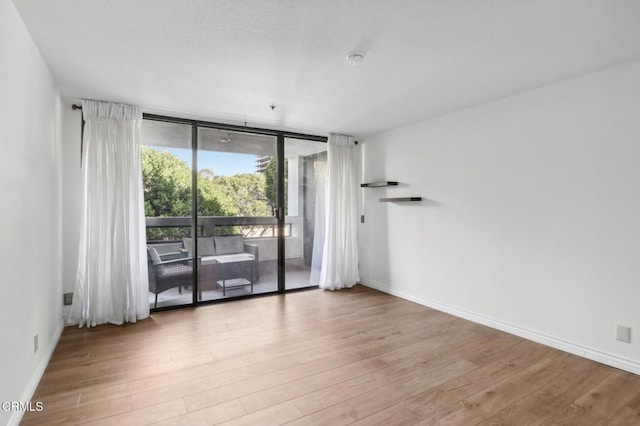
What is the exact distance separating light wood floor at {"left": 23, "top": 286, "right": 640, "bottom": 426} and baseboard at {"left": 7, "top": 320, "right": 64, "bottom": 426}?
48mm

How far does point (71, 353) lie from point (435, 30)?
3.89m

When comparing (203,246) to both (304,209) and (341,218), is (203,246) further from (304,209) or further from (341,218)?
(341,218)

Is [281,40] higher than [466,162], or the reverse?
[281,40]

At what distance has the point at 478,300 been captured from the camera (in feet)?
11.6

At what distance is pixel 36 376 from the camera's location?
2238 mm

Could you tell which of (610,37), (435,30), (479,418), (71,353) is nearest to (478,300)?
(479,418)

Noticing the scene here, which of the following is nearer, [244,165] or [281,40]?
[281,40]

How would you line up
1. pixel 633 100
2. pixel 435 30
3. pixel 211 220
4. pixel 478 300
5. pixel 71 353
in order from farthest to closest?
pixel 211 220
pixel 478 300
pixel 71 353
pixel 633 100
pixel 435 30

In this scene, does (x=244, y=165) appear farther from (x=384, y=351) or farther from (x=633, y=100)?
(x=633, y=100)

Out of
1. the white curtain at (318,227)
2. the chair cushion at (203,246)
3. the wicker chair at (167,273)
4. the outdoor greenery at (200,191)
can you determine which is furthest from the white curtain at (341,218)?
the wicker chair at (167,273)

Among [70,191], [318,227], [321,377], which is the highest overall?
[70,191]

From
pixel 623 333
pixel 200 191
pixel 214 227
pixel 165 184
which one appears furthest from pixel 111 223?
pixel 623 333

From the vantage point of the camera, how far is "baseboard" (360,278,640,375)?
8.25 feet

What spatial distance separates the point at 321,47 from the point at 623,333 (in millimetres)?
3270
